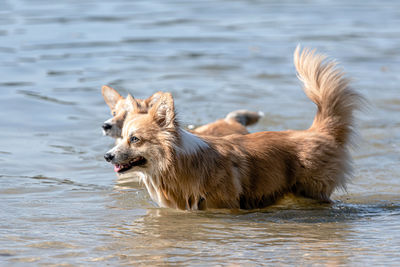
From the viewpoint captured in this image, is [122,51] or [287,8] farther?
[287,8]

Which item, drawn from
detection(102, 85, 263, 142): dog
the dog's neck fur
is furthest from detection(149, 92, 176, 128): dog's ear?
detection(102, 85, 263, 142): dog

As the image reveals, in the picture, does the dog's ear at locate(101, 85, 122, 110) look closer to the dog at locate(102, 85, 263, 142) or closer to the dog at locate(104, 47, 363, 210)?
Result: the dog at locate(102, 85, 263, 142)

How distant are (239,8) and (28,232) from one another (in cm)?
1419

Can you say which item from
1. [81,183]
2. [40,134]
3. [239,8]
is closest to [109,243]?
[81,183]

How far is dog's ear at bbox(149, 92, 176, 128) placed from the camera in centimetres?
543

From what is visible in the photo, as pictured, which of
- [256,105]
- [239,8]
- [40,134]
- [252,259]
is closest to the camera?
[252,259]

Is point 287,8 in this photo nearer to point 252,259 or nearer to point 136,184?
point 136,184

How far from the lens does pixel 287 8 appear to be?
18688 millimetres

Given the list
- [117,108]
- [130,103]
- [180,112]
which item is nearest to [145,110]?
[130,103]

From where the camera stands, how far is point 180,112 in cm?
710

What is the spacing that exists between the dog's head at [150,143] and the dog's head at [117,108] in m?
1.18

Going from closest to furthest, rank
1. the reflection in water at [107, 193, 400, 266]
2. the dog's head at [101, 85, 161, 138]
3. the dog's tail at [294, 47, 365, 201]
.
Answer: the reflection in water at [107, 193, 400, 266], the dog's tail at [294, 47, 365, 201], the dog's head at [101, 85, 161, 138]

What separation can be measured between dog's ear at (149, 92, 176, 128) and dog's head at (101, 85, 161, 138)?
117 centimetres

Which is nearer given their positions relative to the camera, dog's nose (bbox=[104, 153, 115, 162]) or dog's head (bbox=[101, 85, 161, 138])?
dog's nose (bbox=[104, 153, 115, 162])
